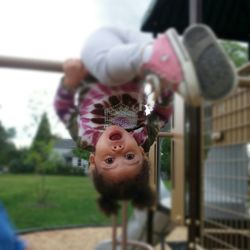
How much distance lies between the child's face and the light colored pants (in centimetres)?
2

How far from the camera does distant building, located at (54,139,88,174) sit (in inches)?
6.7

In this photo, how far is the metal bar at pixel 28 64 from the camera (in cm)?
24

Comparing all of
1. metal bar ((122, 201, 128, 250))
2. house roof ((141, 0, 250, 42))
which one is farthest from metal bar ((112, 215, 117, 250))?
house roof ((141, 0, 250, 42))

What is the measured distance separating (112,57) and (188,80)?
0.03 metres

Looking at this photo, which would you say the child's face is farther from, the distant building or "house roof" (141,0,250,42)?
"house roof" (141,0,250,42)

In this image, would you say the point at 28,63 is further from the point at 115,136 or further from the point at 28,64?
the point at 115,136

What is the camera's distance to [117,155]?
0.17 metres

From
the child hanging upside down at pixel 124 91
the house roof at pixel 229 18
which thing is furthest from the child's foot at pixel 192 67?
the house roof at pixel 229 18

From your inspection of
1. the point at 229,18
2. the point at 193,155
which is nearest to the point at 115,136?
the point at 193,155

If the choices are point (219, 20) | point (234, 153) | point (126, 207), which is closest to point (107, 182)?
point (126, 207)

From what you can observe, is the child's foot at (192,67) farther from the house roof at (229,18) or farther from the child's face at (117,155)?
the house roof at (229,18)

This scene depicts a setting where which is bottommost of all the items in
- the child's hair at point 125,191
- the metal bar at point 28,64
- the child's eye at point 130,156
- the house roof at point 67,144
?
the child's hair at point 125,191

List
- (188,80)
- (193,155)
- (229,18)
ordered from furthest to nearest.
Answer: (229,18)
(193,155)
(188,80)

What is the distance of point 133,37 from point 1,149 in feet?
0.24
